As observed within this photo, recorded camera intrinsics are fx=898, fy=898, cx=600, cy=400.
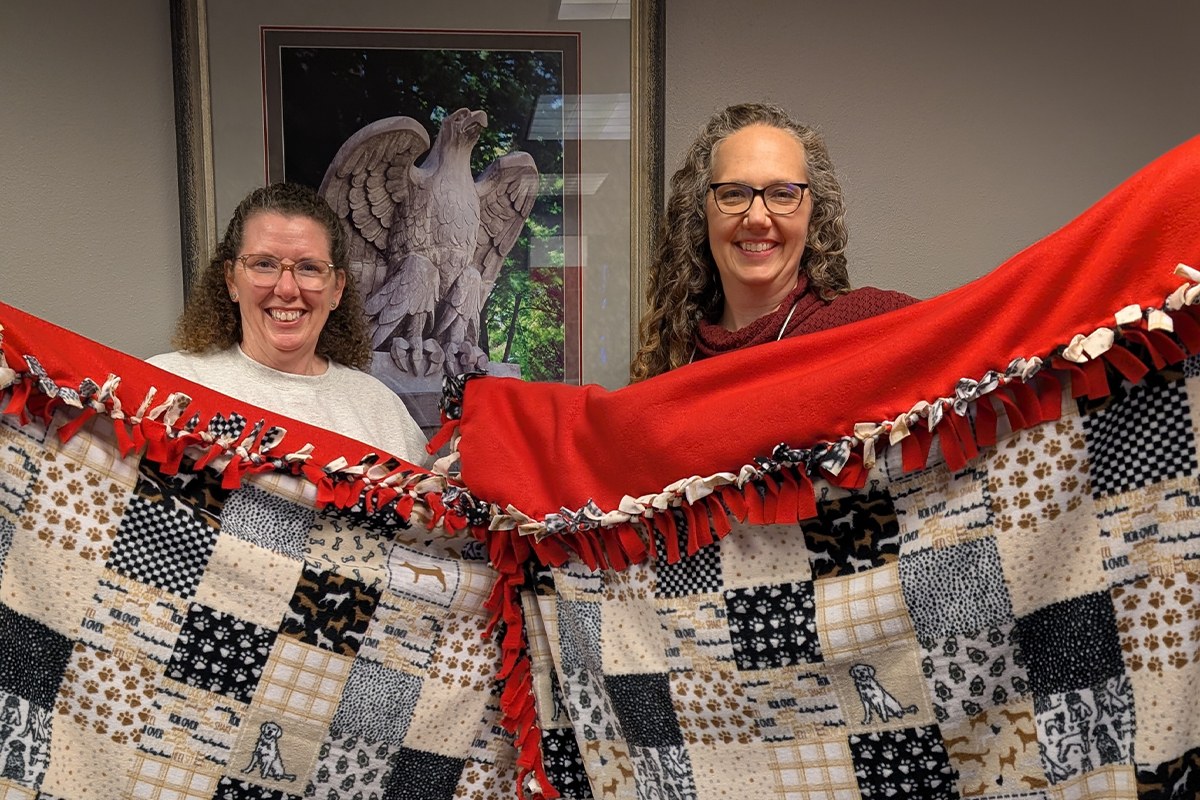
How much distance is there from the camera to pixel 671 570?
3.91 ft

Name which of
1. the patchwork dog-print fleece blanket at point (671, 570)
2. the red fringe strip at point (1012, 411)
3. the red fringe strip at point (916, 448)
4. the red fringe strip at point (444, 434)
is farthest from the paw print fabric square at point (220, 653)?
the red fringe strip at point (1012, 411)

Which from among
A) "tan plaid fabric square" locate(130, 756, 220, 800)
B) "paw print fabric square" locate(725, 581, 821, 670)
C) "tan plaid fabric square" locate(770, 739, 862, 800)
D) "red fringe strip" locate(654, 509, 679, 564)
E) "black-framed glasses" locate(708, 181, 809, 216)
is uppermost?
"black-framed glasses" locate(708, 181, 809, 216)

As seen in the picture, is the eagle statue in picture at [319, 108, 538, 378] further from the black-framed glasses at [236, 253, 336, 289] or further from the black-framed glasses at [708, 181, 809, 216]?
the black-framed glasses at [708, 181, 809, 216]

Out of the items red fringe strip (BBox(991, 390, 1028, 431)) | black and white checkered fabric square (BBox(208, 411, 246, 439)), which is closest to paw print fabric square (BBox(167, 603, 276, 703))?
black and white checkered fabric square (BBox(208, 411, 246, 439))

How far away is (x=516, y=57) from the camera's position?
5.72ft

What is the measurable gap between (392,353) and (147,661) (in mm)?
751

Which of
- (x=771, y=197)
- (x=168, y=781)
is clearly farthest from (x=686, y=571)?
(x=168, y=781)

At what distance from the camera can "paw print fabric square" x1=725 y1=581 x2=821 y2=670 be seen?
3.62ft

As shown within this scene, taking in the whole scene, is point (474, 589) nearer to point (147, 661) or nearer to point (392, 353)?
point (147, 661)

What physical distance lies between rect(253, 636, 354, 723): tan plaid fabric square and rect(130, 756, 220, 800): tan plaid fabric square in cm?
12

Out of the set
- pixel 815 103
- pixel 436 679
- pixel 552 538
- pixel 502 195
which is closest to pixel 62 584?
pixel 436 679

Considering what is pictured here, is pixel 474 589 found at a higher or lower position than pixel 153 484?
lower

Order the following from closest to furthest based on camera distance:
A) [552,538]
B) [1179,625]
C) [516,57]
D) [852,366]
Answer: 1. [1179,625]
2. [852,366]
3. [552,538]
4. [516,57]

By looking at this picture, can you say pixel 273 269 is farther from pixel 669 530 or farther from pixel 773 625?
pixel 773 625
